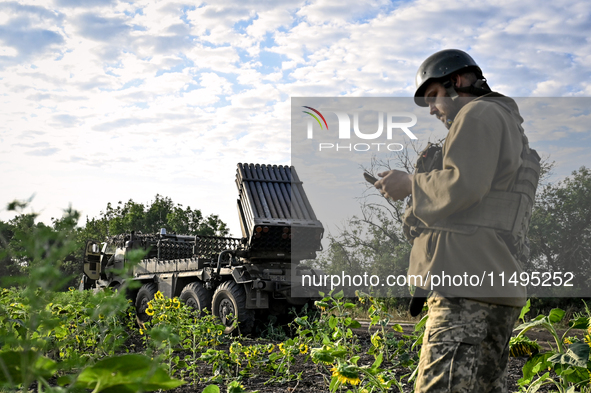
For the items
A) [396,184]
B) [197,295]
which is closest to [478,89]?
[396,184]

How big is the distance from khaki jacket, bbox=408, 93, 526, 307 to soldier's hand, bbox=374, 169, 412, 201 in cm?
6

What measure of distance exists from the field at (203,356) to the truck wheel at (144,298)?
12.1 feet

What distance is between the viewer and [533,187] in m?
2.32

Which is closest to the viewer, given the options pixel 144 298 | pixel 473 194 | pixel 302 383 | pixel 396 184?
pixel 473 194

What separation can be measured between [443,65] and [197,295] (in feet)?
26.0

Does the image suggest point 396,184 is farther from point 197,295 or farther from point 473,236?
point 197,295

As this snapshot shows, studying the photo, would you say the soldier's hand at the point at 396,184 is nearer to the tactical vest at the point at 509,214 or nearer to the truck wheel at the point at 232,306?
the tactical vest at the point at 509,214

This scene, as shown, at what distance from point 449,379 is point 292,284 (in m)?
7.00

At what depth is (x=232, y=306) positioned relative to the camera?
8953 millimetres

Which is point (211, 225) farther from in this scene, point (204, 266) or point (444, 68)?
point (444, 68)

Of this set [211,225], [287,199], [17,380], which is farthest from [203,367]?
[211,225]

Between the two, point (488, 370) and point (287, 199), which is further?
point (287, 199)

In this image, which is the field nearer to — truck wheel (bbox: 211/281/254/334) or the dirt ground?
the dirt ground

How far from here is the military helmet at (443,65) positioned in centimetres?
246
